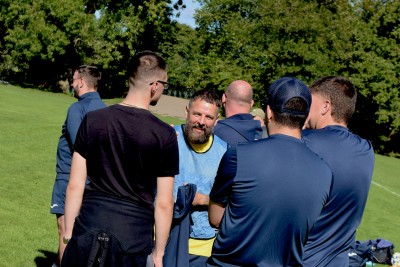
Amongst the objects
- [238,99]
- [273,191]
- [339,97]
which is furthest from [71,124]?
[273,191]

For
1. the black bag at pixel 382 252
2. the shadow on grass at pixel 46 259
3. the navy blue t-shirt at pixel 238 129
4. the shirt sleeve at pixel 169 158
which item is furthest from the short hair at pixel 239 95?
the black bag at pixel 382 252

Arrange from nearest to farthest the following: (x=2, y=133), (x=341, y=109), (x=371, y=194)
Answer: (x=341, y=109), (x=2, y=133), (x=371, y=194)

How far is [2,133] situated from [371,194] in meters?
13.6

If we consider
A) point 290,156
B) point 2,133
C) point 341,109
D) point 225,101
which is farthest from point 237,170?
point 2,133

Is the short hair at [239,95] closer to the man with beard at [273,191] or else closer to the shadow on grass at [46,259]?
the man with beard at [273,191]

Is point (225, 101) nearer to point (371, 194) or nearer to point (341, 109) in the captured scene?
point (341, 109)

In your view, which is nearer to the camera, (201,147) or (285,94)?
(285,94)

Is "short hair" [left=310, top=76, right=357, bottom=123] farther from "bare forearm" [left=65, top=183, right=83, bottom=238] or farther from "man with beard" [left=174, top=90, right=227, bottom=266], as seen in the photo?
"bare forearm" [left=65, top=183, right=83, bottom=238]

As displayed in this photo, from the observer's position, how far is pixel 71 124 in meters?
5.94

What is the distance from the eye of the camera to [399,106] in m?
46.6

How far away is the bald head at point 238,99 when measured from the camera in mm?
5656

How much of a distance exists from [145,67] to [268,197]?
4.67ft

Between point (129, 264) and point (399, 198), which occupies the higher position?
point (129, 264)

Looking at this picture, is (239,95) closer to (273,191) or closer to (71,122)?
(71,122)
